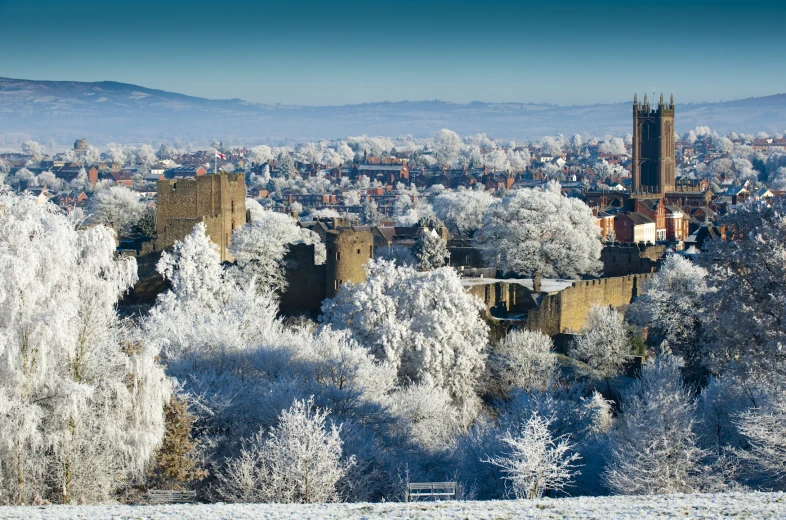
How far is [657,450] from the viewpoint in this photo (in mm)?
21672

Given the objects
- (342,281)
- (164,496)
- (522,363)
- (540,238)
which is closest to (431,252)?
(540,238)

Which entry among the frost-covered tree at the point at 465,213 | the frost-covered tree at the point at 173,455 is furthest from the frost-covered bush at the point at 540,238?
the frost-covered tree at the point at 173,455

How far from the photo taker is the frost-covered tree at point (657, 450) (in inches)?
821

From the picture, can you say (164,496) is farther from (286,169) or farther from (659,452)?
(286,169)

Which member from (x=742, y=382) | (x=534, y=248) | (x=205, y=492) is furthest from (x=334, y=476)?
(x=534, y=248)

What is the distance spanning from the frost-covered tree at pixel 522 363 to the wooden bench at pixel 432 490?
36.7 ft

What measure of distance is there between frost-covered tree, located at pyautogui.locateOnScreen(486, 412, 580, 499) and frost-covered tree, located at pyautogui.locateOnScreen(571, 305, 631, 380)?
11.6 meters

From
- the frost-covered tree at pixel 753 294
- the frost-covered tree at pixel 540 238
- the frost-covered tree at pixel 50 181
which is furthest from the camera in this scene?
the frost-covered tree at pixel 50 181

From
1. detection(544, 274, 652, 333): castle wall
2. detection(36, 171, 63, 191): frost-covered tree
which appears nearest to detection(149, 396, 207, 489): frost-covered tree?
detection(544, 274, 652, 333): castle wall

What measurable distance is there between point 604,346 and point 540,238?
12.6m

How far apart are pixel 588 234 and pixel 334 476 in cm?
2918

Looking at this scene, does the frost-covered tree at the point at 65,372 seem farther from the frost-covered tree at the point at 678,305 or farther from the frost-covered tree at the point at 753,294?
the frost-covered tree at the point at 678,305

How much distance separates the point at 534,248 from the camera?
45656 millimetres

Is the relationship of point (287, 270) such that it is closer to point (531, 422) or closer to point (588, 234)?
point (588, 234)
